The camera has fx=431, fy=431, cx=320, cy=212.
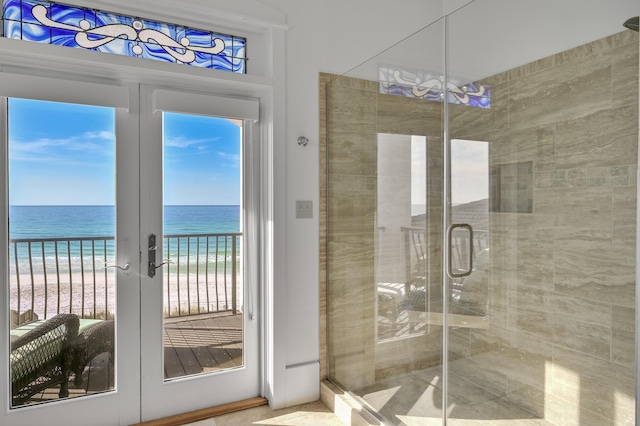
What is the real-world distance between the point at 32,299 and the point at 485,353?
7.32 ft

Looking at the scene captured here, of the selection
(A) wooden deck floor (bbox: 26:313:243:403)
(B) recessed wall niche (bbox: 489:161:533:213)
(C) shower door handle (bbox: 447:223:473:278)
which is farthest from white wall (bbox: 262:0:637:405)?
(B) recessed wall niche (bbox: 489:161:533:213)

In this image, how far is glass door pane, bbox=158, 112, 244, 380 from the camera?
246 centimetres

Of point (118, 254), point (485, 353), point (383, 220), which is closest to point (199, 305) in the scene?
point (118, 254)

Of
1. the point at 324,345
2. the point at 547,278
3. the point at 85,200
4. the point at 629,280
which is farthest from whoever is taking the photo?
the point at 324,345

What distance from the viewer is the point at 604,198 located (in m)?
1.65

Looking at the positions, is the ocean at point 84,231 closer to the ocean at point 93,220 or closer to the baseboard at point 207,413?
the ocean at point 93,220

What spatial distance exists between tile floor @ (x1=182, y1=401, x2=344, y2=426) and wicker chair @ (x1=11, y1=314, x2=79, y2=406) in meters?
0.75

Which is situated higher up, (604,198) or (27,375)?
(604,198)

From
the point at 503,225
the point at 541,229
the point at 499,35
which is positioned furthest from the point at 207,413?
the point at 499,35

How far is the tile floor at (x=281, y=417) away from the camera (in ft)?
7.97

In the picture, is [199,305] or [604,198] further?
[199,305]

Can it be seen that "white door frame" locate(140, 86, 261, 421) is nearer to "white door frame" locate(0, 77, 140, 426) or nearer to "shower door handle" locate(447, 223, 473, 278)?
"white door frame" locate(0, 77, 140, 426)

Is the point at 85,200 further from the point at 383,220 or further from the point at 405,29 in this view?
the point at 405,29

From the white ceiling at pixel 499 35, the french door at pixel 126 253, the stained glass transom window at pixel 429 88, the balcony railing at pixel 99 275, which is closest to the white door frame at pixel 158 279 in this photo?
the french door at pixel 126 253
